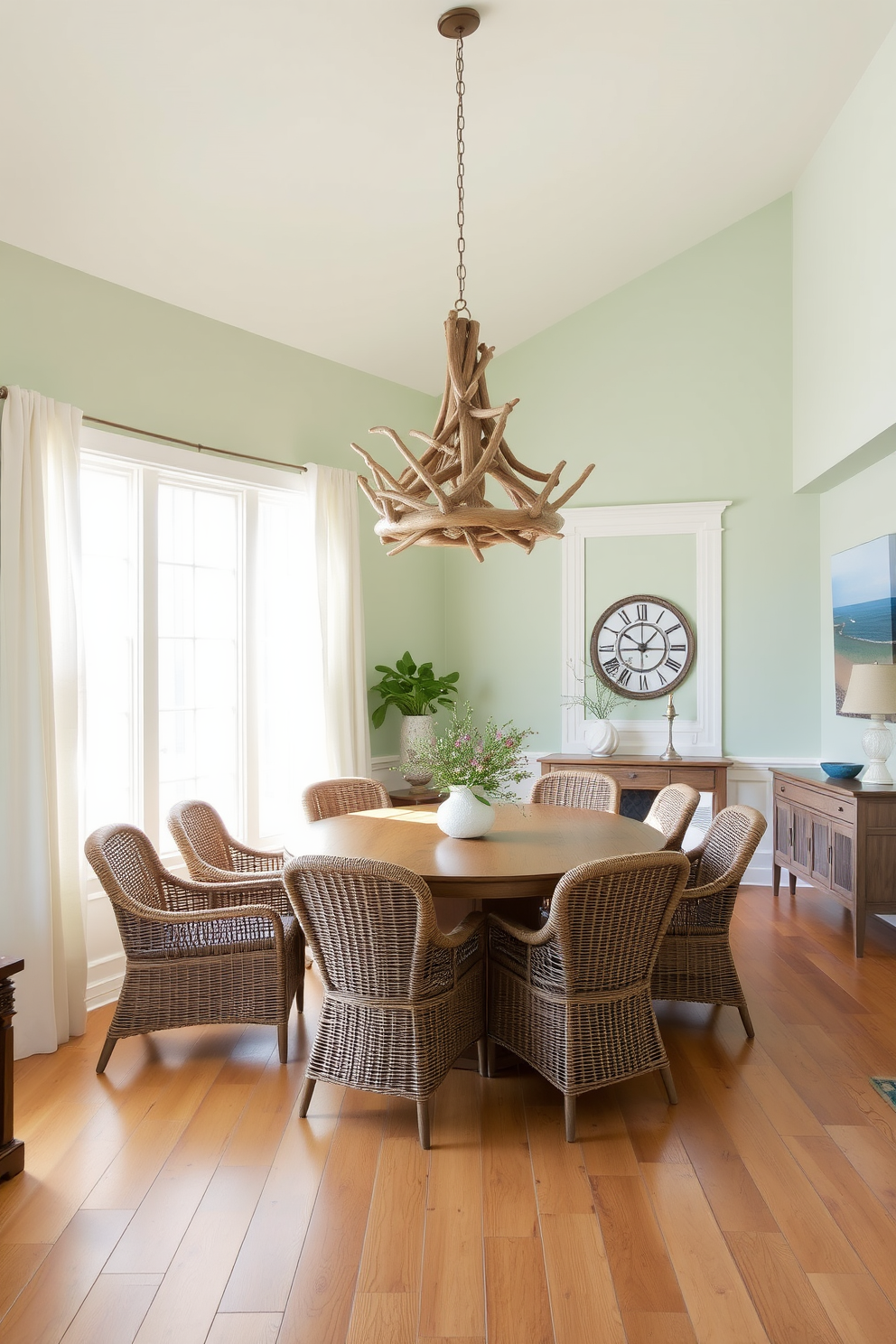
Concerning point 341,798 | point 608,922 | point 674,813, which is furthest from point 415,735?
point 608,922

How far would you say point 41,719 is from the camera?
3.63 m

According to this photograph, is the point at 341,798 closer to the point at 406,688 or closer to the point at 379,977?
the point at 406,688

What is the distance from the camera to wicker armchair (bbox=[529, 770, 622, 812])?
4.76 m

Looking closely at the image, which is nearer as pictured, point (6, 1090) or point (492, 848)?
point (6, 1090)

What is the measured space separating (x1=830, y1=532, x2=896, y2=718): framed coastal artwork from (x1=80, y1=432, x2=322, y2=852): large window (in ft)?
10.3

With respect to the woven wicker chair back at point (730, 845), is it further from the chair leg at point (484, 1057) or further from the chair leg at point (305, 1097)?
the chair leg at point (305, 1097)

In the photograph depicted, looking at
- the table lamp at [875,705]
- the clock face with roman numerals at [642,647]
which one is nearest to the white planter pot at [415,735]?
the clock face with roman numerals at [642,647]

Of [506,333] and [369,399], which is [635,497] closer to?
[506,333]

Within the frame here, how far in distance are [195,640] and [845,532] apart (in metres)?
3.96

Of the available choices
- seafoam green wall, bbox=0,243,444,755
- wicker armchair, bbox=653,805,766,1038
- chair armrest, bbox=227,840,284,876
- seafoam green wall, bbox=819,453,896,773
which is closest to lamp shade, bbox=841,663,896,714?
seafoam green wall, bbox=819,453,896,773

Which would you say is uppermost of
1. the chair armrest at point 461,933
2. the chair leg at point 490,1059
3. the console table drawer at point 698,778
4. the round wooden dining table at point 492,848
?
the round wooden dining table at point 492,848

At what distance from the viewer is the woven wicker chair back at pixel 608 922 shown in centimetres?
271

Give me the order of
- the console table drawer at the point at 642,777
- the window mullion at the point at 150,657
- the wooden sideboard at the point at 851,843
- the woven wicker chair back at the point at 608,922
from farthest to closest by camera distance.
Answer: the console table drawer at the point at 642,777 → the wooden sideboard at the point at 851,843 → the window mullion at the point at 150,657 → the woven wicker chair back at the point at 608,922

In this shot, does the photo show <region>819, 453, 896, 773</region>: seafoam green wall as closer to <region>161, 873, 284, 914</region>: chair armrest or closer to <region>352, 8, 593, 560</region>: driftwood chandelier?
<region>352, 8, 593, 560</region>: driftwood chandelier
